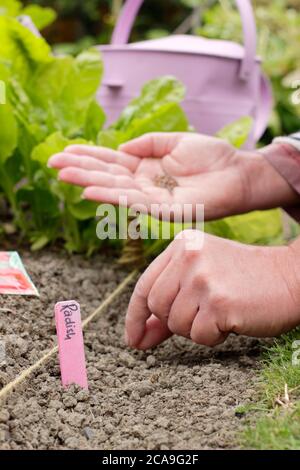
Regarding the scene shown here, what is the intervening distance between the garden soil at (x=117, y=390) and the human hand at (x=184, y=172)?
0.79 ft

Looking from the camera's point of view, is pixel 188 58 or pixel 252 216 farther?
pixel 188 58

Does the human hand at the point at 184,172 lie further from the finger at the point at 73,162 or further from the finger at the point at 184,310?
the finger at the point at 184,310

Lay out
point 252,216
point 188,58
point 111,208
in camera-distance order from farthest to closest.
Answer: point 188,58
point 252,216
point 111,208

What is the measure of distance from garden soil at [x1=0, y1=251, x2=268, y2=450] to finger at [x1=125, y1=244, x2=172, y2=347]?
4cm

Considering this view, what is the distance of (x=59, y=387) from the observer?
105 cm

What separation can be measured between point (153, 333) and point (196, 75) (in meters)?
1.05

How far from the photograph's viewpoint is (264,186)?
162cm

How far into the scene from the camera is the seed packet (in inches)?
49.8

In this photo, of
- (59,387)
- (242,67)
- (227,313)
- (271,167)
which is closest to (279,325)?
(227,313)

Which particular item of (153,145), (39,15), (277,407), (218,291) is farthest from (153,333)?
(39,15)

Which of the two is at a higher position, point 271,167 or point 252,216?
point 271,167

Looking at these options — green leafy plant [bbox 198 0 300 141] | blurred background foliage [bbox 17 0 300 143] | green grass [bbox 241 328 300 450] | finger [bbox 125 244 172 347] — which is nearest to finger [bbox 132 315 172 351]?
finger [bbox 125 244 172 347]
